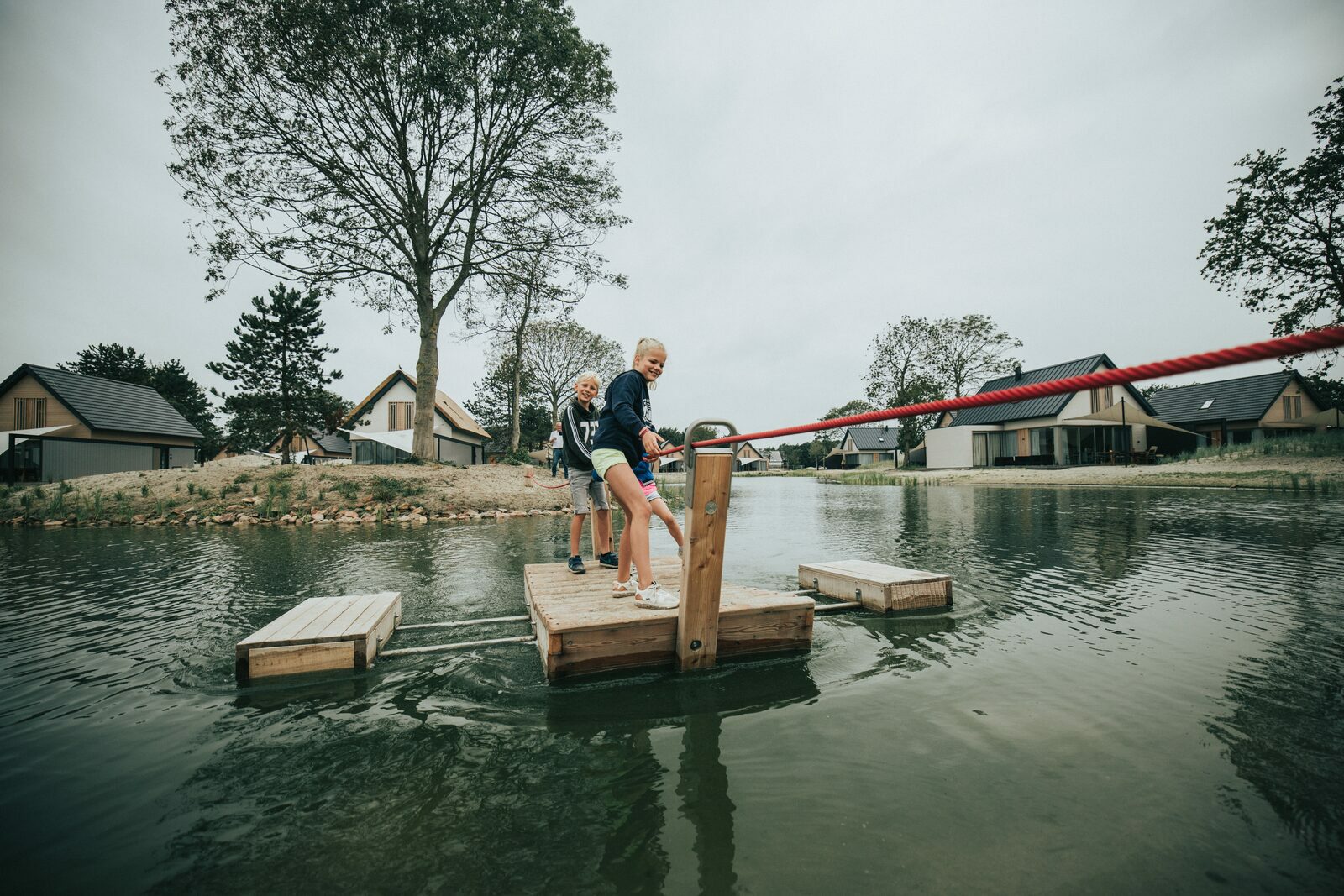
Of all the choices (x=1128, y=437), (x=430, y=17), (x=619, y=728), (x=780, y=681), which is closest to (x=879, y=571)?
(x=780, y=681)

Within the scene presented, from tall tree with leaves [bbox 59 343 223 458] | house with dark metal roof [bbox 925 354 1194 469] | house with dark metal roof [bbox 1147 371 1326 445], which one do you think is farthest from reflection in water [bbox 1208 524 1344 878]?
tall tree with leaves [bbox 59 343 223 458]

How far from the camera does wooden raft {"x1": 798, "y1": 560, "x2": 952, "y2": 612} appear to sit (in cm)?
498

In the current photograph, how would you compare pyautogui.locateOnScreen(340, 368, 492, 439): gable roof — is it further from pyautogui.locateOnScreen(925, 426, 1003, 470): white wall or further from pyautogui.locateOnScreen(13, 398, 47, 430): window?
pyautogui.locateOnScreen(925, 426, 1003, 470): white wall

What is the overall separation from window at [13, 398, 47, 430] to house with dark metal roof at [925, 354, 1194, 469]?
5058 cm

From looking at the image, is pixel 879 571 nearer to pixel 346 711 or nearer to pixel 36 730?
Result: pixel 346 711

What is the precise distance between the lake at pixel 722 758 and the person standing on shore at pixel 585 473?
1.08 metres

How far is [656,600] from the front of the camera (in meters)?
3.70

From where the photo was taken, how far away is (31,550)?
30.5 ft

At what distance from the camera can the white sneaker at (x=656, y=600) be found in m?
3.69

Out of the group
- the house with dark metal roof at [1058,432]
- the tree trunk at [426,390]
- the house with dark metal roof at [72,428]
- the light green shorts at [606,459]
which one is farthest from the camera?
the house with dark metal roof at [1058,432]

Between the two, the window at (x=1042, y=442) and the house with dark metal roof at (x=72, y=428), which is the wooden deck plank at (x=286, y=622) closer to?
the house with dark metal roof at (x=72, y=428)

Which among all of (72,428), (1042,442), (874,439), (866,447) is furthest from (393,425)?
(874,439)

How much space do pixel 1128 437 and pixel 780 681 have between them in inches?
1554

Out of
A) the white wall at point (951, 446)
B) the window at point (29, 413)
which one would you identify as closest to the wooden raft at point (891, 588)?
the white wall at point (951, 446)
